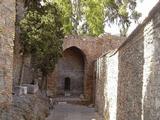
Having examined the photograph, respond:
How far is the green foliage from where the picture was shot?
2131 centimetres

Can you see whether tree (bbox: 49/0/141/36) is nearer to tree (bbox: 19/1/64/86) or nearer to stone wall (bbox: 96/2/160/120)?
tree (bbox: 19/1/64/86)

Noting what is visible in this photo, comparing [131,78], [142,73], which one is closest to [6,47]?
[131,78]

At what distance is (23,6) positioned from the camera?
23.8m

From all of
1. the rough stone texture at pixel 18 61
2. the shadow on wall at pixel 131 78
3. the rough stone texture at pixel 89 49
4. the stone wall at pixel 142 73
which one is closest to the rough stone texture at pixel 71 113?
the rough stone texture at pixel 18 61

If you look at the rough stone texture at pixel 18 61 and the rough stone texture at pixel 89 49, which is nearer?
the rough stone texture at pixel 18 61

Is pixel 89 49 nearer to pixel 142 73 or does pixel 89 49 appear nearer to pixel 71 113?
pixel 71 113

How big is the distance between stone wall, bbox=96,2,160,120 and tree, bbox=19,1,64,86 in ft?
33.0

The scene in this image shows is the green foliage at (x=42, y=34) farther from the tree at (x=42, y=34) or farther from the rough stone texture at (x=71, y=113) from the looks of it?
the rough stone texture at (x=71, y=113)

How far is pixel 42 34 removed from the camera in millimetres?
21344

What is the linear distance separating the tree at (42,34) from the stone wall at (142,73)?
10.1m

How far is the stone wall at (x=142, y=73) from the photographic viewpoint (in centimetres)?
664

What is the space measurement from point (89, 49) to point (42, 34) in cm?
756

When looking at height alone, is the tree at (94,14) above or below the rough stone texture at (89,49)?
above

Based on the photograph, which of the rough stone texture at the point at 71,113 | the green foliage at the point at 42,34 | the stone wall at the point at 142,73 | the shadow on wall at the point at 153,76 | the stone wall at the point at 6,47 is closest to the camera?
the shadow on wall at the point at 153,76
